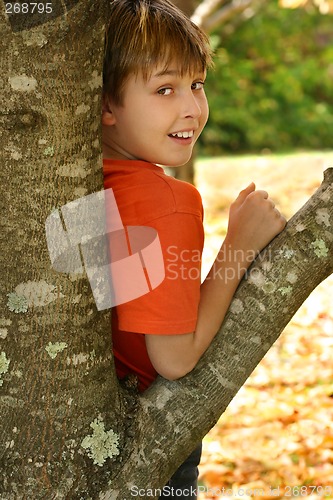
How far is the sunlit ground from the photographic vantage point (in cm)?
321

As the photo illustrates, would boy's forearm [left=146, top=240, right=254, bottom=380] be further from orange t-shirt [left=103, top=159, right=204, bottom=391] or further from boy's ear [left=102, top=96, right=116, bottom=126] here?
boy's ear [left=102, top=96, right=116, bottom=126]

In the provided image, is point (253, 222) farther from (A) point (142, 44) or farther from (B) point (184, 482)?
(B) point (184, 482)

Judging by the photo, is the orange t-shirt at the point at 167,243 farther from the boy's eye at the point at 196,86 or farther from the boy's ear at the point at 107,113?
the boy's eye at the point at 196,86

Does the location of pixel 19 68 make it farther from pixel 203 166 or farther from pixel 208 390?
pixel 203 166

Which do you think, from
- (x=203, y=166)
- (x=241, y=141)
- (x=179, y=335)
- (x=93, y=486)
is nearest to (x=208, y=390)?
(x=179, y=335)

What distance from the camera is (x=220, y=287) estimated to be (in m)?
1.69

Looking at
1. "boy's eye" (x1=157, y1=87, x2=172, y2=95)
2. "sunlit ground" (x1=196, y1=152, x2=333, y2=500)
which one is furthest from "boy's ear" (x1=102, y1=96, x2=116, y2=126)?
"sunlit ground" (x1=196, y1=152, x2=333, y2=500)

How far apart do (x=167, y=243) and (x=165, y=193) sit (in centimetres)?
12

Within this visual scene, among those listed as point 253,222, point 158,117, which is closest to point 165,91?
point 158,117

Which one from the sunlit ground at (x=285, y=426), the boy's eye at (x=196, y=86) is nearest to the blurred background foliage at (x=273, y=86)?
the sunlit ground at (x=285, y=426)

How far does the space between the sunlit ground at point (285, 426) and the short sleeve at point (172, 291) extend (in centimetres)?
168

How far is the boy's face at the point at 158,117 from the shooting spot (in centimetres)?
173

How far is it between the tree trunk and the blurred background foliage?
40.4 ft

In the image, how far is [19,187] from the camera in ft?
4.90
